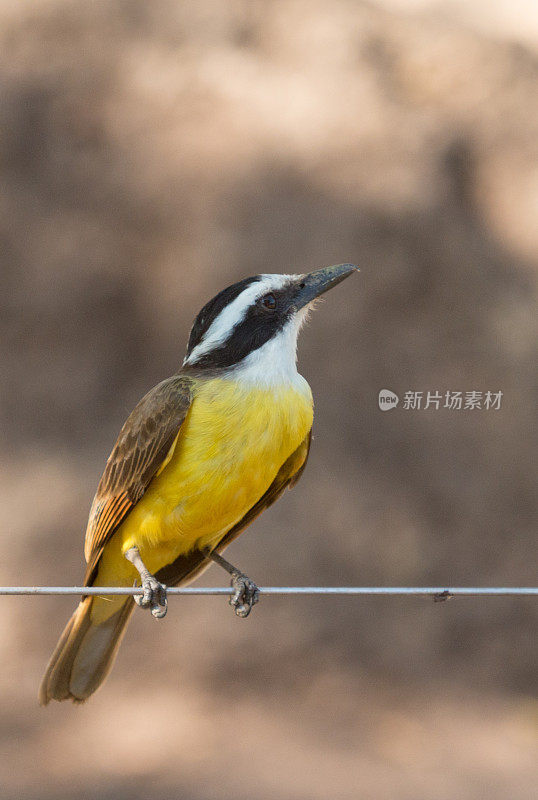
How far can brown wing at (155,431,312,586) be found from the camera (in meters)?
2.16

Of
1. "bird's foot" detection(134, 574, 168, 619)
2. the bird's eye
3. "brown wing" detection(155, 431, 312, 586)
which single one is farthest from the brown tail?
the bird's eye

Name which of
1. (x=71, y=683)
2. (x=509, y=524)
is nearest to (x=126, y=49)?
(x=509, y=524)

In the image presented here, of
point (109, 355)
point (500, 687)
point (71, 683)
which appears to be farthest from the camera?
point (500, 687)

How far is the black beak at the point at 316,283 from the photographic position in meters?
1.92

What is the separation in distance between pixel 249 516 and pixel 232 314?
1.97 ft

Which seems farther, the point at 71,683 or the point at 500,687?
the point at 500,687

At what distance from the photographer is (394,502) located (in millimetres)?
5492

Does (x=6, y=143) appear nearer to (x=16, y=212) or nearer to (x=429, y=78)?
(x=16, y=212)

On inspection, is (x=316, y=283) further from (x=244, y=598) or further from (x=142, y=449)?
(x=244, y=598)

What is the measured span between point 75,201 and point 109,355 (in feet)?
3.24

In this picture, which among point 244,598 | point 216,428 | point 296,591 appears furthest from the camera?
point 244,598

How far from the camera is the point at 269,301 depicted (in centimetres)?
197

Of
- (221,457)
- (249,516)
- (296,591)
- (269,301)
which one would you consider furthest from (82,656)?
(269,301)

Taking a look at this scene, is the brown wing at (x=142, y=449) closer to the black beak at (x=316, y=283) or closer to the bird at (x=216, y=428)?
the bird at (x=216, y=428)
